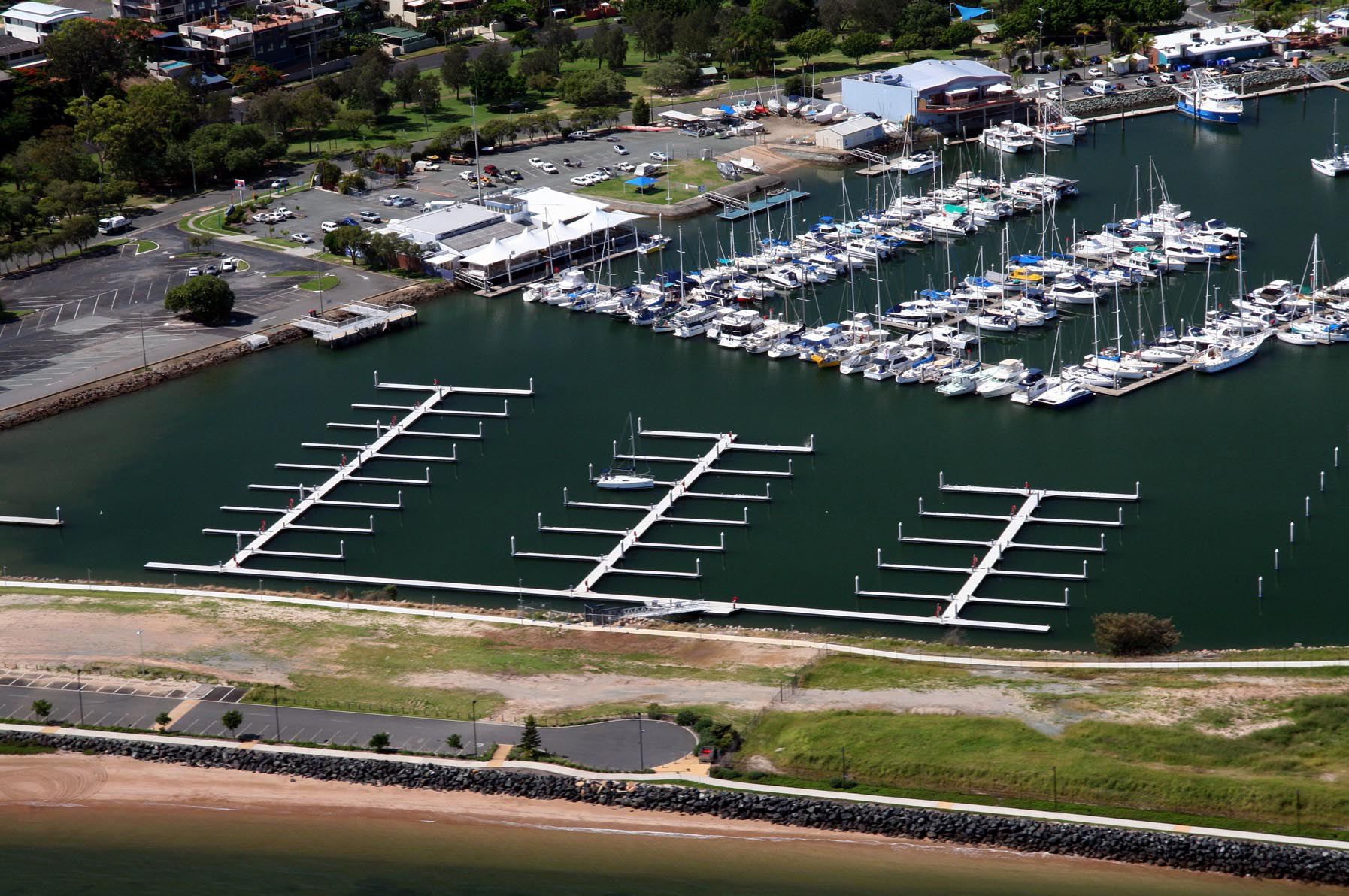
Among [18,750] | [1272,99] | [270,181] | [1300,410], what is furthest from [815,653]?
[1272,99]

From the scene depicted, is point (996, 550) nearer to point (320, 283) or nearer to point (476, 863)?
point (476, 863)

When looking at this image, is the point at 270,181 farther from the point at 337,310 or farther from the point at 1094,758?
the point at 1094,758

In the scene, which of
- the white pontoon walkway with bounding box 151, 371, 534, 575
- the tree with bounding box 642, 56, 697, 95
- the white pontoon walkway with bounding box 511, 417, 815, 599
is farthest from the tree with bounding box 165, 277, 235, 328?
the tree with bounding box 642, 56, 697, 95

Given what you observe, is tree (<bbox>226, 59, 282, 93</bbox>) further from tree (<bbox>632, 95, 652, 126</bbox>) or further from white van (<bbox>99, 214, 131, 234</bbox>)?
tree (<bbox>632, 95, 652, 126</bbox>)

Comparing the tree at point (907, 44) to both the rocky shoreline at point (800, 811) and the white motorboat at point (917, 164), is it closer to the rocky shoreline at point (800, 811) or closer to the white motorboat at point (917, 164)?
the white motorboat at point (917, 164)

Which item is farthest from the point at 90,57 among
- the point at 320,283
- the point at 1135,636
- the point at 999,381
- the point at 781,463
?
the point at 1135,636

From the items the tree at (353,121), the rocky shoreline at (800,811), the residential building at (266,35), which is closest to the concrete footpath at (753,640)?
the rocky shoreline at (800,811)
